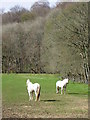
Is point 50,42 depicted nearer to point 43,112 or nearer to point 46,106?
point 46,106

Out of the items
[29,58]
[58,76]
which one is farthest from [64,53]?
[29,58]

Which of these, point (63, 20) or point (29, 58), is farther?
point (29, 58)

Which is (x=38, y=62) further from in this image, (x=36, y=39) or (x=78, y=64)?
(x=78, y=64)

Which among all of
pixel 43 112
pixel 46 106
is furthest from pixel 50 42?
pixel 43 112

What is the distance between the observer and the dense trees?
24922mm

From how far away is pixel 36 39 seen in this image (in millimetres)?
45812

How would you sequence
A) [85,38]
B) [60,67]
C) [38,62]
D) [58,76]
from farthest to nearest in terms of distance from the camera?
[38,62] → [58,76] → [60,67] → [85,38]

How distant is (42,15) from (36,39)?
3806 mm

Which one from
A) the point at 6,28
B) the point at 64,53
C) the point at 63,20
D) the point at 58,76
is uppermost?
the point at 6,28

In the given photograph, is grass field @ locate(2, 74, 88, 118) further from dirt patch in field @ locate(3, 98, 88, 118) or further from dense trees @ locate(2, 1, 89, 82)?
dense trees @ locate(2, 1, 89, 82)

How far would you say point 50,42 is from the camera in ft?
103

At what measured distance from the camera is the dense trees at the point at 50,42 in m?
24.9

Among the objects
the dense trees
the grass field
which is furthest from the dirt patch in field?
the dense trees

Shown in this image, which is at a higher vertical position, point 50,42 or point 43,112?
point 50,42
